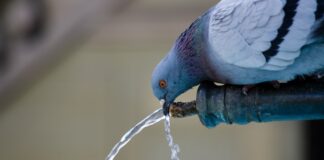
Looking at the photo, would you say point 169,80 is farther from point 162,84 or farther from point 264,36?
point 264,36

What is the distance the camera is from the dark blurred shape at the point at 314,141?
406 centimetres

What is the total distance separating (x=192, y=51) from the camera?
1.64m

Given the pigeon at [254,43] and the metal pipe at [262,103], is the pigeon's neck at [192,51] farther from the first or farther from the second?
the metal pipe at [262,103]

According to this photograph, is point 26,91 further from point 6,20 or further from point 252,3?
point 252,3

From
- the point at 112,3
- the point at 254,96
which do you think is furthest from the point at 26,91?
the point at 254,96

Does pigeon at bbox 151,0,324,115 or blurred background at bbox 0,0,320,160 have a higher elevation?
pigeon at bbox 151,0,324,115

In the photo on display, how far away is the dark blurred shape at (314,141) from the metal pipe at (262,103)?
2.64m

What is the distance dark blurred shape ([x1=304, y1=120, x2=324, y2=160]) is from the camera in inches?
160

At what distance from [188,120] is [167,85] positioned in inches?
90.4

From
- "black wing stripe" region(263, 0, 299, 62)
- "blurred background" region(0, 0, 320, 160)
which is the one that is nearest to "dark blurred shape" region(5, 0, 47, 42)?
"blurred background" region(0, 0, 320, 160)

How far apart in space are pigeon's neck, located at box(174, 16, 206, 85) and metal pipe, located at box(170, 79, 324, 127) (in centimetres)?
11

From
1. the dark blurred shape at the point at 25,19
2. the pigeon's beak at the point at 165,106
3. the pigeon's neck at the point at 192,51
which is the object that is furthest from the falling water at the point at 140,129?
the dark blurred shape at the point at 25,19

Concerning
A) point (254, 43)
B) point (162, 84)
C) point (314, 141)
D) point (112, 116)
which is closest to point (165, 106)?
point (162, 84)

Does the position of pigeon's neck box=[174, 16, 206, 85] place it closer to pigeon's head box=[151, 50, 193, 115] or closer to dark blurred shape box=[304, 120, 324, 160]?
pigeon's head box=[151, 50, 193, 115]
